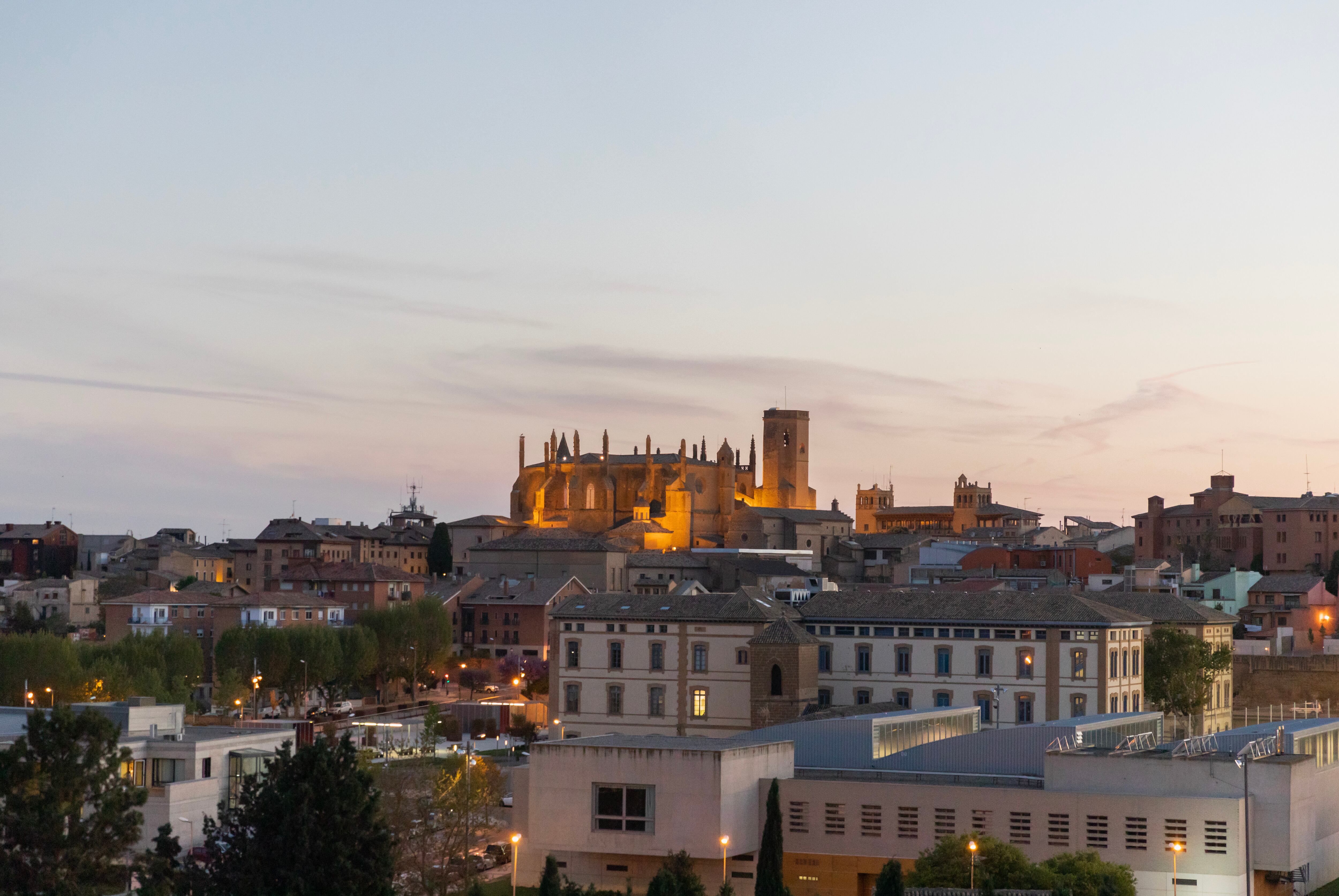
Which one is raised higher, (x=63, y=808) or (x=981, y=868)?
(x=63, y=808)

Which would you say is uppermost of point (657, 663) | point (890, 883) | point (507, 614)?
point (507, 614)

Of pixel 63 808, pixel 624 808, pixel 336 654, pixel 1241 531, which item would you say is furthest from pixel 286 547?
pixel 63 808

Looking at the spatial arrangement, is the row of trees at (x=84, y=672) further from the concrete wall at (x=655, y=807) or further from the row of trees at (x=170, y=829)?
the row of trees at (x=170, y=829)

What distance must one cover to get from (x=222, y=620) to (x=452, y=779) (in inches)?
2153

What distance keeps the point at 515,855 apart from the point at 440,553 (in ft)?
345

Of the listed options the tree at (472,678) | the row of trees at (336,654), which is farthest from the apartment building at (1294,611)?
the row of trees at (336,654)

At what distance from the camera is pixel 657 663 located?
66.1 metres

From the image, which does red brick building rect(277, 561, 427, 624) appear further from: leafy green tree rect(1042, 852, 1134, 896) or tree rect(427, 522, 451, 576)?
leafy green tree rect(1042, 852, 1134, 896)

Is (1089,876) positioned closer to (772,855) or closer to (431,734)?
(772,855)

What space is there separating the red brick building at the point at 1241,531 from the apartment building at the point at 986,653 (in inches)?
2025

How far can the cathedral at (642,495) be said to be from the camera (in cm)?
14038

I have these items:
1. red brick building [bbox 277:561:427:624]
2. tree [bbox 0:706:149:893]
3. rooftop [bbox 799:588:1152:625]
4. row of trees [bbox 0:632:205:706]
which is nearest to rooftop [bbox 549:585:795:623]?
rooftop [bbox 799:588:1152:625]

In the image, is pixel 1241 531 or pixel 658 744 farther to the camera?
pixel 1241 531

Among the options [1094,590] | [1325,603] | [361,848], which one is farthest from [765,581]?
[361,848]
